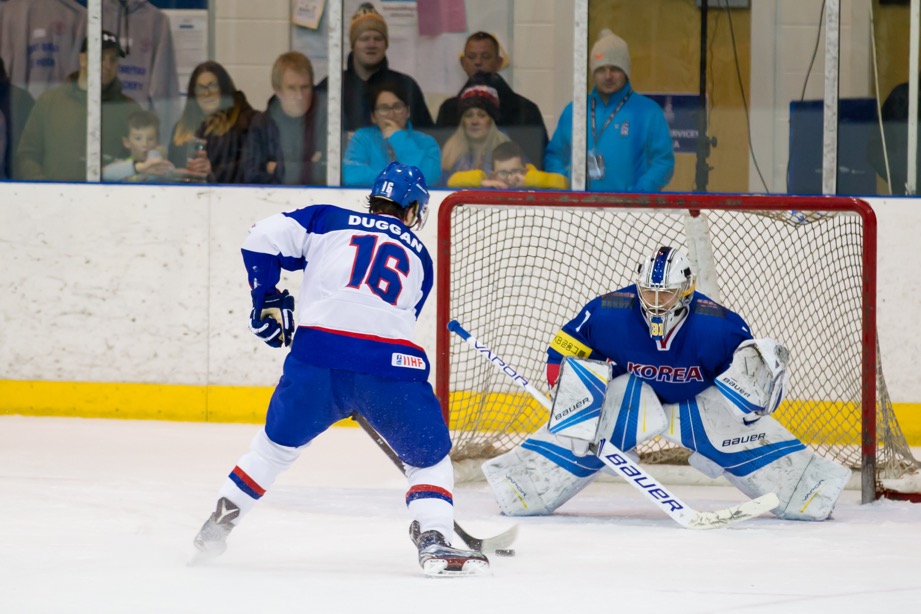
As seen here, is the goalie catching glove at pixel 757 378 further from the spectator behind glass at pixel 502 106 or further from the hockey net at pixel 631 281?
the spectator behind glass at pixel 502 106

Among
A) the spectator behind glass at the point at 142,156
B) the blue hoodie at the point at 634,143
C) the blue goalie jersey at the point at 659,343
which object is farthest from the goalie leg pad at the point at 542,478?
the spectator behind glass at the point at 142,156

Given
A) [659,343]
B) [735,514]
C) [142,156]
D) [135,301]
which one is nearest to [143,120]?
[142,156]

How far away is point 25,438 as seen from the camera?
536 centimetres

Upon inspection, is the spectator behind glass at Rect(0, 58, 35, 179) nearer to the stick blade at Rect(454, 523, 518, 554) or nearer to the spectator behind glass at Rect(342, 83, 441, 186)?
the spectator behind glass at Rect(342, 83, 441, 186)

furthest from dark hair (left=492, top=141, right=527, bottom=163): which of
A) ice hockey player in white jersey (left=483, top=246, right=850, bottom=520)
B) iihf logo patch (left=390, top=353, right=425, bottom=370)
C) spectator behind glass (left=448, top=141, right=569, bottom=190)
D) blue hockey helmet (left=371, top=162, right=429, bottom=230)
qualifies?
iihf logo patch (left=390, top=353, right=425, bottom=370)

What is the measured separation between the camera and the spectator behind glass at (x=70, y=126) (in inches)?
→ 238

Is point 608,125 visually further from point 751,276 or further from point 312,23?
point 312,23

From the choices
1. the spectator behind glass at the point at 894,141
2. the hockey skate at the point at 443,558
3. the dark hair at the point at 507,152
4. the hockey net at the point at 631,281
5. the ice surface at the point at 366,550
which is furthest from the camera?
the dark hair at the point at 507,152

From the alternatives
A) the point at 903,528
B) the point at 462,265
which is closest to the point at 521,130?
the point at 462,265

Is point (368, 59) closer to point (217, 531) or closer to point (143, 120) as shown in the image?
point (143, 120)

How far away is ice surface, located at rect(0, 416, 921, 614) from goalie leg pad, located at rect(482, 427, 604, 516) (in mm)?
69

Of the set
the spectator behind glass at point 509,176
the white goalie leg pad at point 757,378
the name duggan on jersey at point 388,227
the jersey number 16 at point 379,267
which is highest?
the spectator behind glass at point 509,176

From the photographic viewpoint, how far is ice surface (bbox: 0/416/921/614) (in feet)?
9.71

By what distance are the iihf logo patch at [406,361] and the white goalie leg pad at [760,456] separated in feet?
3.68
